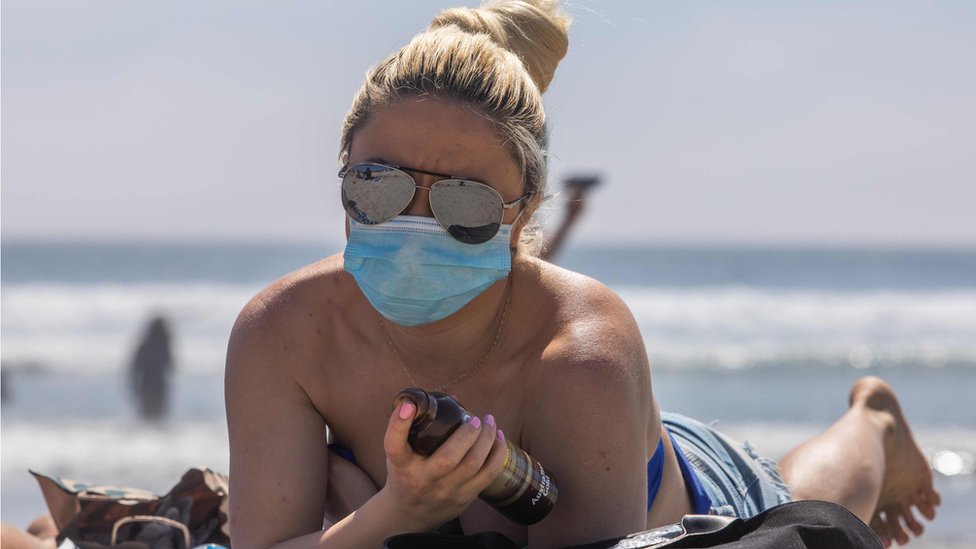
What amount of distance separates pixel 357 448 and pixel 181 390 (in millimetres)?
12349

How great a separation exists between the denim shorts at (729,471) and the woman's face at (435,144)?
132cm

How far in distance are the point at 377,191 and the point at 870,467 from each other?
2.41m

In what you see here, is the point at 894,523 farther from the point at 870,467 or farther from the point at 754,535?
the point at 754,535

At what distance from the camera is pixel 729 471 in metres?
3.50

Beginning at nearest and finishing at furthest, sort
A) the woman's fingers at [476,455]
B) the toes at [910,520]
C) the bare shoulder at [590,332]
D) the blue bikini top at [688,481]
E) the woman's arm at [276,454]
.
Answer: the woman's fingers at [476,455] < the woman's arm at [276,454] < the bare shoulder at [590,332] < the blue bikini top at [688,481] < the toes at [910,520]

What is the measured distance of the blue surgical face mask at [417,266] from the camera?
7.93 feet

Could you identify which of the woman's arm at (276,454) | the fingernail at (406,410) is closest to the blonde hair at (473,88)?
the woman's arm at (276,454)

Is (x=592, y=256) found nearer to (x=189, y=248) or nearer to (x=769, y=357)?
(x=189, y=248)

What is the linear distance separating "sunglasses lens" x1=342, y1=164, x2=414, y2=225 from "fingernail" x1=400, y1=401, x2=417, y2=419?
1.96ft

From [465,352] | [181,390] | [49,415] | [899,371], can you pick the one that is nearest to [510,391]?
[465,352]

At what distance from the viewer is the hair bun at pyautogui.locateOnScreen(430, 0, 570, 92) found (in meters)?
3.06

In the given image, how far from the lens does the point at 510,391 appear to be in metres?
2.66

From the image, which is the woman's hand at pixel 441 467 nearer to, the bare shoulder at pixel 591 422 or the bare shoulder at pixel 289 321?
the bare shoulder at pixel 591 422

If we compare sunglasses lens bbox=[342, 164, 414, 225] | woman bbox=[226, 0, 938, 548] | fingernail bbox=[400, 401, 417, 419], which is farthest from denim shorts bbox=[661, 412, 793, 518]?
fingernail bbox=[400, 401, 417, 419]
